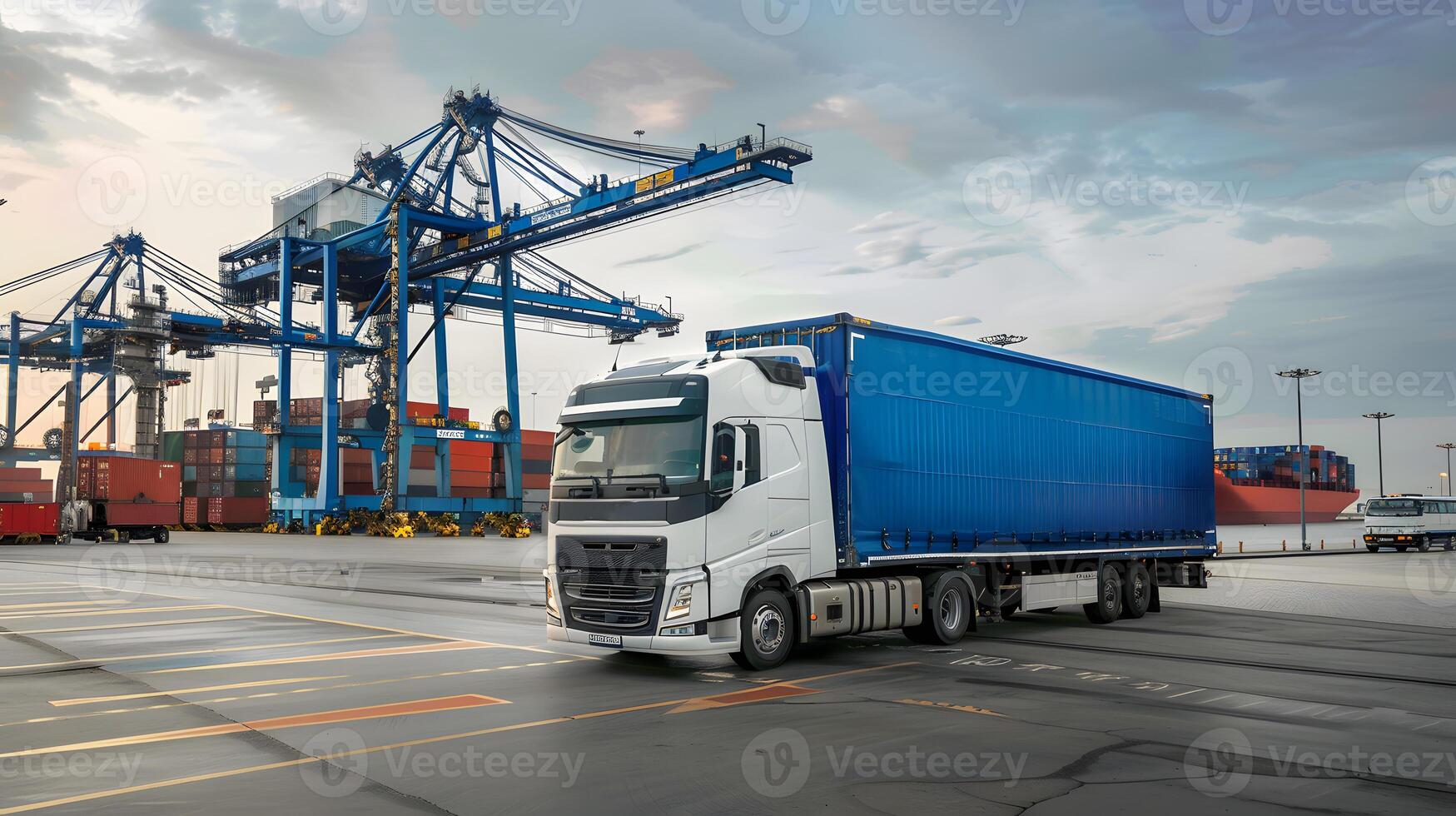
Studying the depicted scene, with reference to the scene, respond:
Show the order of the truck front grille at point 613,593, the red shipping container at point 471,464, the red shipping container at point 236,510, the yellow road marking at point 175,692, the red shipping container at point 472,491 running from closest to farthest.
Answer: the yellow road marking at point 175,692 < the truck front grille at point 613,593 < the red shipping container at point 236,510 < the red shipping container at point 472,491 < the red shipping container at point 471,464

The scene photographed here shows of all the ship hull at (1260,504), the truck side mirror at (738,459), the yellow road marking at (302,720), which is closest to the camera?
the yellow road marking at (302,720)

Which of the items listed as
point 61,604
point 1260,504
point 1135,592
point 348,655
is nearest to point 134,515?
point 61,604

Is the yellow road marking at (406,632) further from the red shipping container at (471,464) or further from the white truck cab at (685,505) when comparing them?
the red shipping container at (471,464)

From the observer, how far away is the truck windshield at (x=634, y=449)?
1023 centimetres

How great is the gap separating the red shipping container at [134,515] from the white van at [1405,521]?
192ft

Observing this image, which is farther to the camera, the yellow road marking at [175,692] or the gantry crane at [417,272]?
the gantry crane at [417,272]

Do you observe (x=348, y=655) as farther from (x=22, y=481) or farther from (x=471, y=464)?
(x=22, y=481)

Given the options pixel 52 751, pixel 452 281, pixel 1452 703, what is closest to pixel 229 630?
pixel 52 751

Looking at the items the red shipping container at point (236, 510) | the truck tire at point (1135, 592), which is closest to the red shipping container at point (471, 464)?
the red shipping container at point (236, 510)

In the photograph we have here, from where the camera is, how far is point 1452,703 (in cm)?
948

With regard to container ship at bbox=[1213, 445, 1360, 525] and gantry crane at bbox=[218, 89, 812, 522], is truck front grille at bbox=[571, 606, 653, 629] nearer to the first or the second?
gantry crane at bbox=[218, 89, 812, 522]

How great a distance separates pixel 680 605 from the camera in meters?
9.98

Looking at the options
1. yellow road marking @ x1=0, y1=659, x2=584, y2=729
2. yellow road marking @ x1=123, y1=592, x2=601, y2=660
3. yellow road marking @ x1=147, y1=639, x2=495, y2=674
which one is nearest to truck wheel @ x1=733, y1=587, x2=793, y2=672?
yellow road marking @ x1=123, y1=592, x2=601, y2=660

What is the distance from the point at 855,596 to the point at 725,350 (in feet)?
11.1
